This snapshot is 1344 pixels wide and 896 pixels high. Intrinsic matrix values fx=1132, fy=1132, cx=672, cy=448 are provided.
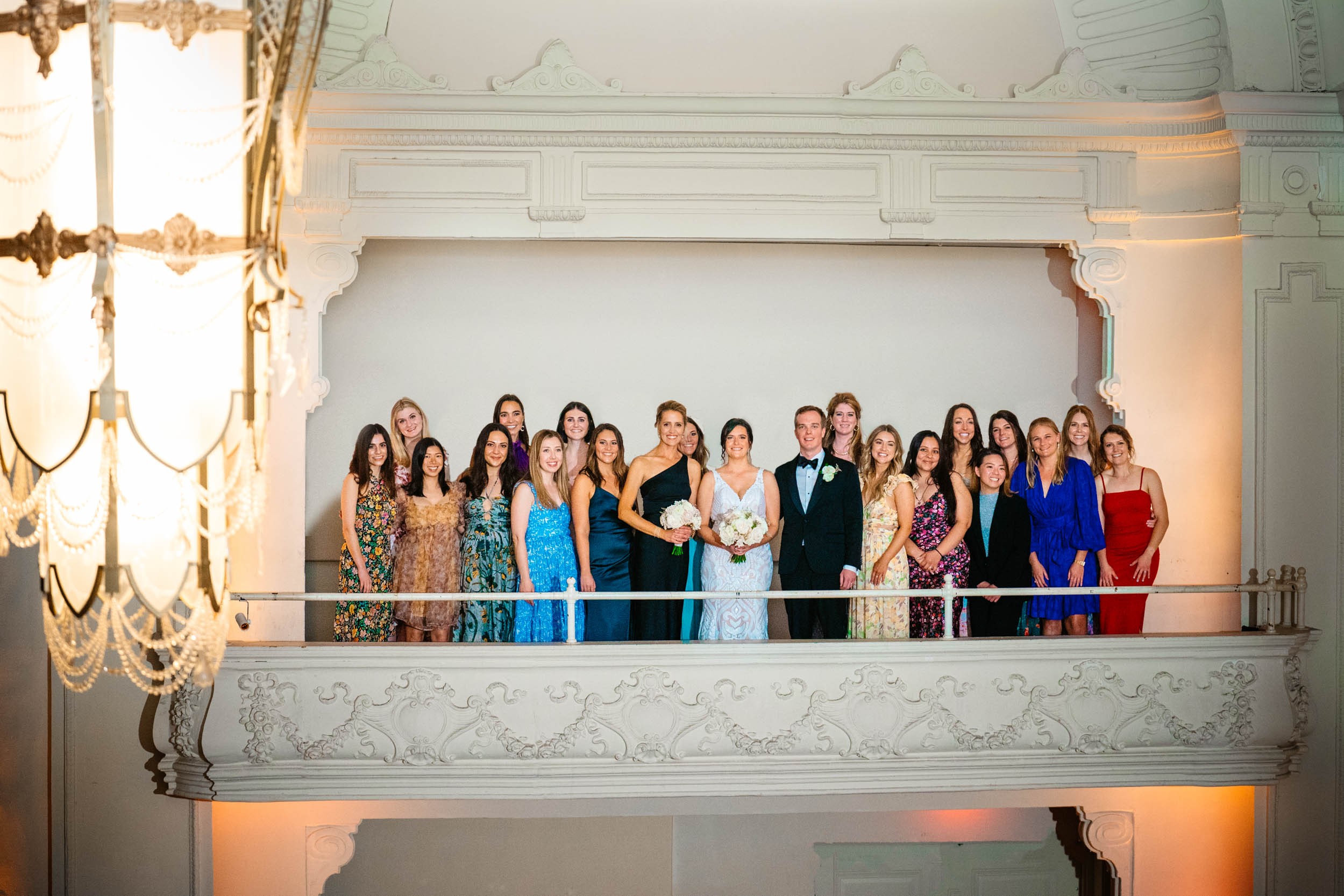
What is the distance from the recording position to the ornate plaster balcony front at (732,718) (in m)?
6.27

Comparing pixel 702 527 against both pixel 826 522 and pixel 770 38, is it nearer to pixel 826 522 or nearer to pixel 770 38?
pixel 826 522

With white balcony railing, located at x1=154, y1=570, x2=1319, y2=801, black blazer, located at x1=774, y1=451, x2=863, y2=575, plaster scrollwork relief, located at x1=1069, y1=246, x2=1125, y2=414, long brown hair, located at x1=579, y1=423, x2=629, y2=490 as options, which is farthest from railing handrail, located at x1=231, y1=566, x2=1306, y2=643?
plaster scrollwork relief, located at x1=1069, y1=246, x2=1125, y2=414

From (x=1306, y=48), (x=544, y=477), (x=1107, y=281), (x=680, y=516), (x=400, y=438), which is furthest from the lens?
(x=1107, y=281)

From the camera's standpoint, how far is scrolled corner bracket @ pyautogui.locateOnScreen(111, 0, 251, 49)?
292 centimetres

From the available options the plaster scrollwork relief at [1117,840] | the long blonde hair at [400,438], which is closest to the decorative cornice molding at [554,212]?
the long blonde hair at [400,438]

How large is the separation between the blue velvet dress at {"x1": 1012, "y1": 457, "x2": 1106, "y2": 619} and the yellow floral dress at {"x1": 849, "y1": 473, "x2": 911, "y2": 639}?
3.09ft

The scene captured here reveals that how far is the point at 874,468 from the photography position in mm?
7023

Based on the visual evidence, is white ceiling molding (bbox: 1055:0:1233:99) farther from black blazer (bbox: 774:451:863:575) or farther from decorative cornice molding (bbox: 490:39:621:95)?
black blazer (bbox: 774:451:863:575)

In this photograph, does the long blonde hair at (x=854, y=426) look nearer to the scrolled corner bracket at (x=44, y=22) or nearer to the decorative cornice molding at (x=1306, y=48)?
the decorative cornice molding at (x=1306, y=48)

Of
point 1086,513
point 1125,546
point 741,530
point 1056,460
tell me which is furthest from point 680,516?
point 1125,546

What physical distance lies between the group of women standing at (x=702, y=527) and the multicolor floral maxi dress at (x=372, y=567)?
0.03 ft

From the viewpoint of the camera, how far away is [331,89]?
7332mm

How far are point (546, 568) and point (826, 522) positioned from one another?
1710 mm

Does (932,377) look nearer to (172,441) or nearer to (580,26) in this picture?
(580,26)
